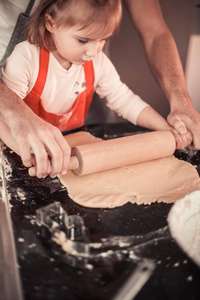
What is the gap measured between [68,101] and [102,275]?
82 centimetres

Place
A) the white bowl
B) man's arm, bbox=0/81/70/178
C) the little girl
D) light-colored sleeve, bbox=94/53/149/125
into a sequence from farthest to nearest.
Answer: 1. light-colored sleeve, bbox=94/53/149/125
2. the little girl
3. man's arm, bbox=0/81/70/178
4. the white bowl

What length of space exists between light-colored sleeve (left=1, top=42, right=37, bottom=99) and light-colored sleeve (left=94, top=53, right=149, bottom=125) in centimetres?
31

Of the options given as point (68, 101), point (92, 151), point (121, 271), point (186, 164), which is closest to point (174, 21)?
point (68, 101)

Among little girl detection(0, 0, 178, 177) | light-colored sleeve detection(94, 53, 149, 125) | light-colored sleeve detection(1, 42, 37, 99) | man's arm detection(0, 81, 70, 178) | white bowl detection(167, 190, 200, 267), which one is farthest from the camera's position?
light-colored sleeve detection(94, 53, 149, 125)

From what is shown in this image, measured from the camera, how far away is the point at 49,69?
1.19 meters

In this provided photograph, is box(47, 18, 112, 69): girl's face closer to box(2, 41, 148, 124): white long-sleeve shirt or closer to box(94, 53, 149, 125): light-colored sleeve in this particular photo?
box(2, 41, 148, 124): white long-sleeve shirt

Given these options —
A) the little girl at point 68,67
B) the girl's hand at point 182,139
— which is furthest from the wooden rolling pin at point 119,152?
the little girl at point 68,67

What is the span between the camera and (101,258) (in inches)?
27.8

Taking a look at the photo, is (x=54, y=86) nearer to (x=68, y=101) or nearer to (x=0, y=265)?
(x=68, y=101)

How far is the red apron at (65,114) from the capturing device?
1174mm

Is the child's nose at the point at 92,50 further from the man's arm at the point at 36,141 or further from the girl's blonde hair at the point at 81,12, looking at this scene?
the man's arm at the point at 36,141

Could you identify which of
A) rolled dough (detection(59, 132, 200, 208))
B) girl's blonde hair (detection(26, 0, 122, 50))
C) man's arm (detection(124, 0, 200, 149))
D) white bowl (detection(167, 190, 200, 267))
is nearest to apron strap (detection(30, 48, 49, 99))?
girl's blonde hair (detection(26, 0, 122, 50))

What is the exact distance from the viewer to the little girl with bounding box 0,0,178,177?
0.95 metres

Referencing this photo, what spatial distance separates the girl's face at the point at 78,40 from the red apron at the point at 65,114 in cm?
11
